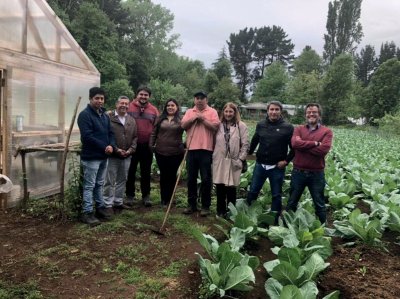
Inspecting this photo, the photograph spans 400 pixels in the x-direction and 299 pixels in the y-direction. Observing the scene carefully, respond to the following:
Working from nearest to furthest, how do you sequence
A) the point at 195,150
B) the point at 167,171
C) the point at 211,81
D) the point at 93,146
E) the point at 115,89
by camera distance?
the point at 93,146 < the point at 195,150 < the point at 167,171 < the point at 115,89 < the point at 211,81

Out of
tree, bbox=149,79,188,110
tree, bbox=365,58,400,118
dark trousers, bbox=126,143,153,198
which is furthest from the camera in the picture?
tree, bbox=365,58,400,118

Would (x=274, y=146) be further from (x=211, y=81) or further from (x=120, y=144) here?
(x=211, y=81)

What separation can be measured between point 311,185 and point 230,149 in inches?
46.0

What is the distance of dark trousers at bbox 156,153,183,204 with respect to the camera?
215 inches

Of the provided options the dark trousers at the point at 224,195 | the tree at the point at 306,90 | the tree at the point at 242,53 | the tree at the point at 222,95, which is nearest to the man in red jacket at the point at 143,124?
the dark trousers at the point at 224,195

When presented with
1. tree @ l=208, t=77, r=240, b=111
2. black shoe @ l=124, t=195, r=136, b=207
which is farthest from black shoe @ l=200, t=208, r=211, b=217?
tree @ l=208, t=77, r=240, b=111

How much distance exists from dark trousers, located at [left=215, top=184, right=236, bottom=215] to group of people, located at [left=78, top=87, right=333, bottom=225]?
15 millimetres

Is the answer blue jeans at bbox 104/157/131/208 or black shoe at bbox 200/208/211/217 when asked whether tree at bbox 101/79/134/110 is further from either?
black shoe at bbox 200/208/211/217

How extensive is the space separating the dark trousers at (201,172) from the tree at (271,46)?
68.1 m

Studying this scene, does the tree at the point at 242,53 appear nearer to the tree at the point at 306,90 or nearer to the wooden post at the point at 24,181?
the tree at the point at 306,90

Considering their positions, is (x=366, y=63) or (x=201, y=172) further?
(x=366, y=63)

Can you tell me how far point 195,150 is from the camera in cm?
516

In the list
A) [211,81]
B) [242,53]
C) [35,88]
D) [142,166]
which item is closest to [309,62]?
[242,53]

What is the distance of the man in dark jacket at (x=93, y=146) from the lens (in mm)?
4574
